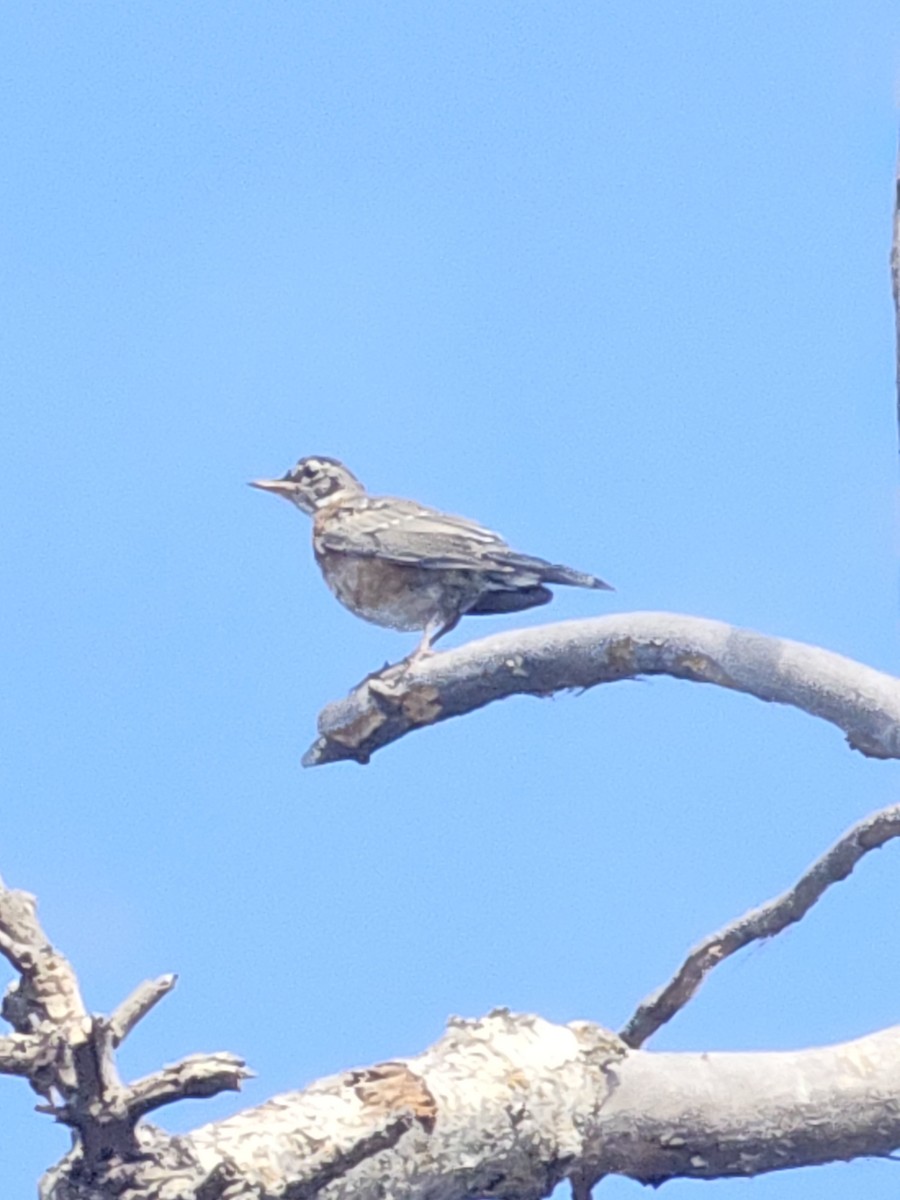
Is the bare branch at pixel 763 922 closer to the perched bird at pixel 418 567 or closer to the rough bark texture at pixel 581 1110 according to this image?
the rough bark texture at pixel 581 1110

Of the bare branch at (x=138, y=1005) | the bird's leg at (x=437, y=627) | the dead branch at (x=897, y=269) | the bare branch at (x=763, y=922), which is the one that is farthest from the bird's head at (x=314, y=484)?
the bare branch at (x=138, y=1005)

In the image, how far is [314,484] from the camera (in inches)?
343

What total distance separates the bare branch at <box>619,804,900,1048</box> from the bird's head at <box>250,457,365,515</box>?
5.38 m

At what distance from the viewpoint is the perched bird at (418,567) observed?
6805mm

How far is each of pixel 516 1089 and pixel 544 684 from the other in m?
1.30

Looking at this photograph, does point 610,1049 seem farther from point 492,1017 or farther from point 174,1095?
point 174,1095

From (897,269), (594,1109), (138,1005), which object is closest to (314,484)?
(897,269)

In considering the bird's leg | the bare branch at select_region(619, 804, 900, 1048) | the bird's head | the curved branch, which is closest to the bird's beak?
the bird's head

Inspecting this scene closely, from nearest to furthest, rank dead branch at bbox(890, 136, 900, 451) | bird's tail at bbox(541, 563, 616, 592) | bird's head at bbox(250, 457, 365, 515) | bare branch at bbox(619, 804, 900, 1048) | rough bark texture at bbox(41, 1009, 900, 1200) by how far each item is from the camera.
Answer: rough bark texture at bbox(41, 1009, 900, 1200) → bare branch at bbox(619, 804, 900, 1048) → dead branch at bbox(890, 136, 900, 451) → bird's tail at bbox(541, 563, 616, 592) → bird's head at bbox(250, 457, 365, 515)

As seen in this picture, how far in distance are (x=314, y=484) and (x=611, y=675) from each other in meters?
4.83

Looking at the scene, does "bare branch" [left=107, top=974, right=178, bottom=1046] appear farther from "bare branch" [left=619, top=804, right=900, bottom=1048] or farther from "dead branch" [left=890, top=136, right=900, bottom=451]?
"dead branch" [left=890, top=136, right=900, bottom=451]

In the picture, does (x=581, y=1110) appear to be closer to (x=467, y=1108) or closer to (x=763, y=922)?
(x=467, y=1108)

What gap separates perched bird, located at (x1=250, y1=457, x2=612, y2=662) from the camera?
6805 mm

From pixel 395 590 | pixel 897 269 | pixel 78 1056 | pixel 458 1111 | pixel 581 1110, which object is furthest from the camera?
pixel 395 590
